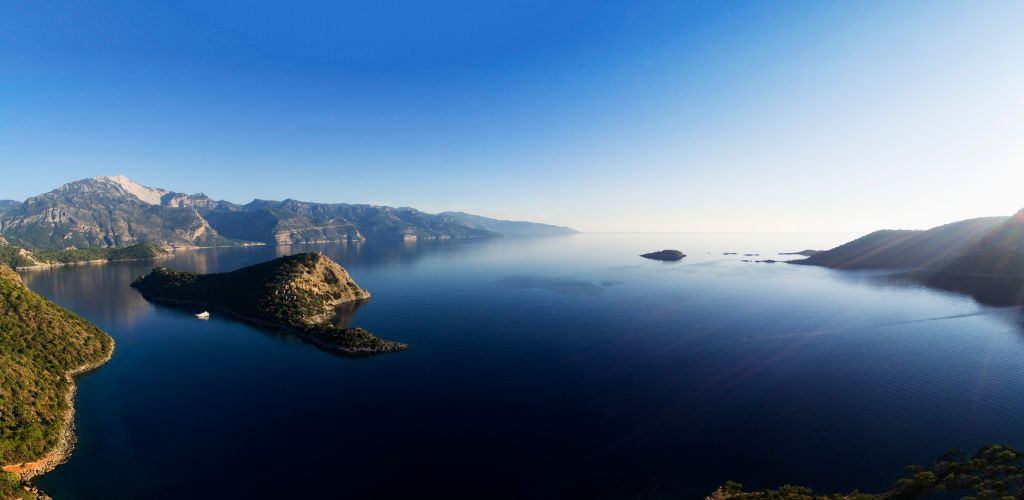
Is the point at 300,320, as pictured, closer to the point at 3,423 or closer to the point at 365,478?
the point at 3,423

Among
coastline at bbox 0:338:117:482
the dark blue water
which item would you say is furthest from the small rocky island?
coastline at bbox 0:338:117:482

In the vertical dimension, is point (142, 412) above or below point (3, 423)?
below

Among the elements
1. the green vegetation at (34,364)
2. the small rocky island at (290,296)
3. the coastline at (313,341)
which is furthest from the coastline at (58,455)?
the small rocky island at (290,296)

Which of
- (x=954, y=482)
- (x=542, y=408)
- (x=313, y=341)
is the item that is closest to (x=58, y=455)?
(x=313, y=341)

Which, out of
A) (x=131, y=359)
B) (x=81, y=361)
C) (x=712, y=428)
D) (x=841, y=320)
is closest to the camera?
(x=712, y=428)

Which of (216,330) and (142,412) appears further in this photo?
(216,330)

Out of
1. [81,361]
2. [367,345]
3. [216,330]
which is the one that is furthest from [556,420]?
[216,330]
